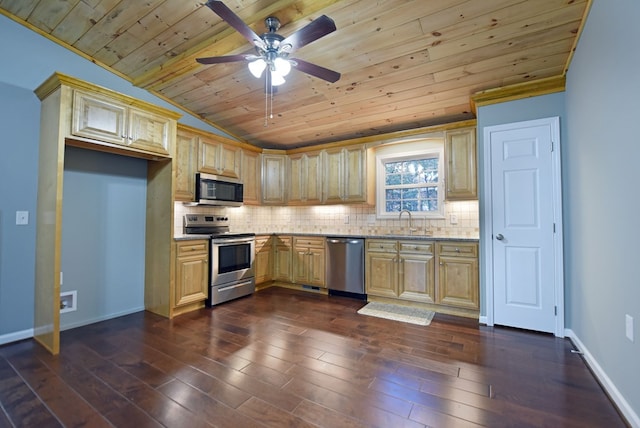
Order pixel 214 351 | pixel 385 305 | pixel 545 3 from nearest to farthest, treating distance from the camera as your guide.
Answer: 1. pixel 545 3
2. pixel 214 351
3. pixel 385 305

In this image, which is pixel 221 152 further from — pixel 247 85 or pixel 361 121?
pixel 361 121

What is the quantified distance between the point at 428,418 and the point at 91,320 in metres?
3.40

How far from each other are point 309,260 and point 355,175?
1.48 metres

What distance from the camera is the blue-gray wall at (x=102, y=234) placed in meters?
2.96

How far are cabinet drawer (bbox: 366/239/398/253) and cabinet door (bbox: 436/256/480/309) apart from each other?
60cm

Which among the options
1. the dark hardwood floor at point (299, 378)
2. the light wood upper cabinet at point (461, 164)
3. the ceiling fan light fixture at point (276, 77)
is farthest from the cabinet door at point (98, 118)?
the light wood upper cabinet at point (461, 164)

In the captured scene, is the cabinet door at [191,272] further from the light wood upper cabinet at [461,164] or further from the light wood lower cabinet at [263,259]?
the light wood upper cabinet at [461,164]

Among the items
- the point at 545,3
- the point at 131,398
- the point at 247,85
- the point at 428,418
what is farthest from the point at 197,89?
the point at 428,418

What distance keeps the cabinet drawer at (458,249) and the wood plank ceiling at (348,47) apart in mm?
1668

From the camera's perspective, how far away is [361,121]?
404cm

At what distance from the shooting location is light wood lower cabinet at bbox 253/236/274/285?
4.43m

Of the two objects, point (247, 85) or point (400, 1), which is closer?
point (400, 1)

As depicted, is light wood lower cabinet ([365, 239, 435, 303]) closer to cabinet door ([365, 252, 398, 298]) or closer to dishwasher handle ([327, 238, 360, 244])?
cabinet door ([365, 252, 398, 298])

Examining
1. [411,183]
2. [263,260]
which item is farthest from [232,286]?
[411,183]
